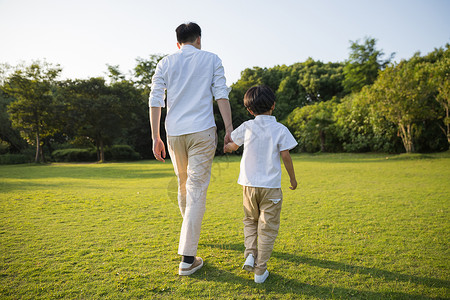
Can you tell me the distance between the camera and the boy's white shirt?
2.30 m

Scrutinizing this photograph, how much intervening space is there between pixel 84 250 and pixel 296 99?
131 ft

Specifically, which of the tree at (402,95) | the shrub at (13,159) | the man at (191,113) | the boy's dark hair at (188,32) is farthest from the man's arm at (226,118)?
the shrub at (13,159)

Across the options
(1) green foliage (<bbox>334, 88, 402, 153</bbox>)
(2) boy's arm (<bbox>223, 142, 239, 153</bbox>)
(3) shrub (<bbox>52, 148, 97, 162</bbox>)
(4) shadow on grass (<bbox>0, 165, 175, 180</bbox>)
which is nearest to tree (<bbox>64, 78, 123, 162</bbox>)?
(3) shrub (<bbox>52, 148, 97, 162</bbox>)

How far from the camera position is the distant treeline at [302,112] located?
617 inches

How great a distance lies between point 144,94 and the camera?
28031 millimetres

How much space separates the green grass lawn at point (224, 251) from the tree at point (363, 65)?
30.0 meters

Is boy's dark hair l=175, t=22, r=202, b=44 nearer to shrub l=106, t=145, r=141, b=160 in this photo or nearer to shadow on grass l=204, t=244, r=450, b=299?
shadow on grass l=204, t=244, r=450, b=299

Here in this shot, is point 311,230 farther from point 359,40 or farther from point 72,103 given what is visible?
point 359,40

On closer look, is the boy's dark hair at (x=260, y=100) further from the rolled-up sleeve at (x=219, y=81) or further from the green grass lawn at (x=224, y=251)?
the green grass lawn at (x=224, y=251)

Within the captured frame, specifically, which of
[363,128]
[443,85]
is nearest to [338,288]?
[443,85]

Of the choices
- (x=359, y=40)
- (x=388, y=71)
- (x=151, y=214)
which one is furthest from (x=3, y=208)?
(x=359, y=40)

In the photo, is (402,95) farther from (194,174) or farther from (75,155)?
(75,155)

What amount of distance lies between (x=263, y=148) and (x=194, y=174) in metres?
0.65

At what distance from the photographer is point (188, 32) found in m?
2.55
